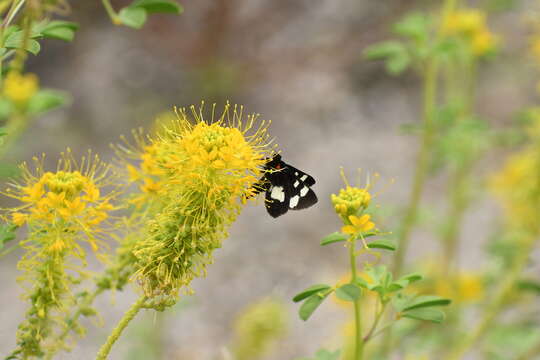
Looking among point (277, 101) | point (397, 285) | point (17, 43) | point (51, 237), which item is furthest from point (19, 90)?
point (277, 101)

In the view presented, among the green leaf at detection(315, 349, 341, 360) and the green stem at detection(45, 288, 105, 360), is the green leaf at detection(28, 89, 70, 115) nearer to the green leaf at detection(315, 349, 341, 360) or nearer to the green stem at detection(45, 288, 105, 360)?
the green stem at detection(45, 288, 105, 360)

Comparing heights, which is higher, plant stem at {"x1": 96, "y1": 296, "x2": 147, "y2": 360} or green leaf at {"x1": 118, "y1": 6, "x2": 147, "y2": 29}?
green leaf at {"x1": 118, "y1": 6, "x2": 147, "y2": 29}

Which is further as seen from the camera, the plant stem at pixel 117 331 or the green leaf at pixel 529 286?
the green leaf at pixel 529 286

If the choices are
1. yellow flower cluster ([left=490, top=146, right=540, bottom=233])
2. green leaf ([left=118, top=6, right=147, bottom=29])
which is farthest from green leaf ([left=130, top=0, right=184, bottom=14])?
yellow flower cluster ([left=490, top=146, right=540, bottom=233])

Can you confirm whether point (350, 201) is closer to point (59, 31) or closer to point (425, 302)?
point (425, 302)

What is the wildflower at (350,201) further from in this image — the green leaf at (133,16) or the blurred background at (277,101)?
the blurred background at (277,101)

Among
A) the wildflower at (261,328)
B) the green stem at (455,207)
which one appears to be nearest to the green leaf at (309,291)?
the wildflower at (261,328)
